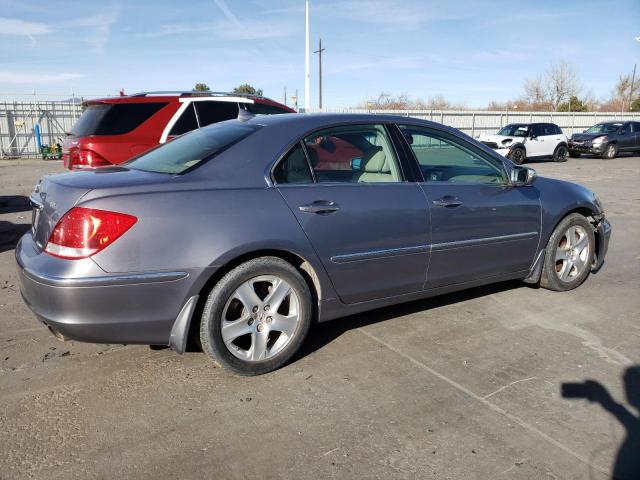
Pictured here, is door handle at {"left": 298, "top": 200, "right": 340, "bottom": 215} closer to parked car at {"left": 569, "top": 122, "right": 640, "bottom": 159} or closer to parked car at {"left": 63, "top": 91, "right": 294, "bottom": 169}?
parked car at {"left": 63, "top": 91, "right": 294, "bottom": 169}

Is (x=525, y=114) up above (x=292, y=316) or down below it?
above

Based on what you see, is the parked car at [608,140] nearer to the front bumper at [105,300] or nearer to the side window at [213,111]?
the side window at [213,111]

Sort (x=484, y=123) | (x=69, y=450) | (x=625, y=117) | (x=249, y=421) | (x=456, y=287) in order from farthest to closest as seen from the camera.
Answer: (x=625, y=117)
(x=484, y=123)
(x=456, y=287)
(x=249, y=421)
(x=69, y=450)

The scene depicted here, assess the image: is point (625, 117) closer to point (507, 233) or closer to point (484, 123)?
point (484, 123)

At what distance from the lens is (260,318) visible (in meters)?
3.31

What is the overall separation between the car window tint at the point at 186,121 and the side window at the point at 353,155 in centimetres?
400

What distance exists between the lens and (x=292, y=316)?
341 cm

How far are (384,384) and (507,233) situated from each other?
1.85m

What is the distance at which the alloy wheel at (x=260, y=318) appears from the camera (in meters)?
3.22

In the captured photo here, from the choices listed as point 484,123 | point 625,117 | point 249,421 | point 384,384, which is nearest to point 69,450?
point 249,421

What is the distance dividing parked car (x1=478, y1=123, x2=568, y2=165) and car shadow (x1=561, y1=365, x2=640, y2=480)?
57.3 ft

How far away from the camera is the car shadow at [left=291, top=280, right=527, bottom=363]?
388cm

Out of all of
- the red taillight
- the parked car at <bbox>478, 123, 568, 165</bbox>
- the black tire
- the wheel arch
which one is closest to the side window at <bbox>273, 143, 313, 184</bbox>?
the wheel arch

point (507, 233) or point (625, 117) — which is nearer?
point (507, 233)
